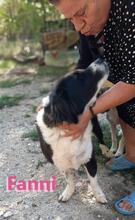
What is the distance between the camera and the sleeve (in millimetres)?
2299

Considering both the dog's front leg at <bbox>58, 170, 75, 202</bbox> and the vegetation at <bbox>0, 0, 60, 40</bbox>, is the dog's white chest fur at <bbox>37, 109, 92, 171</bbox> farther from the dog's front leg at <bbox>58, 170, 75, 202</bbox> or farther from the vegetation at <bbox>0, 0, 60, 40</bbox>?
the vegetation at <bbox>0, 0, 60, 40</bbox>

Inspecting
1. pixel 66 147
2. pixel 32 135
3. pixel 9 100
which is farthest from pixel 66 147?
pixel 9 100

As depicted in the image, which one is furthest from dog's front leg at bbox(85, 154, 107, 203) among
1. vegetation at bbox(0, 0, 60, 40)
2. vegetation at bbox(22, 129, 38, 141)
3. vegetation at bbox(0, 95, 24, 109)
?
vegetation at bbox(0, 0, 60, 40)

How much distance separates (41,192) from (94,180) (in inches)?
16.6

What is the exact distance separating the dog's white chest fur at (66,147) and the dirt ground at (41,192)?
29 centimetres

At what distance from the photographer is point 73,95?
2.34 m

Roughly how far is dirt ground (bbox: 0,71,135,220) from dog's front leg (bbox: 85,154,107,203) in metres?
0.05

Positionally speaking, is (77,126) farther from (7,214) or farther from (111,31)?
(7,214)

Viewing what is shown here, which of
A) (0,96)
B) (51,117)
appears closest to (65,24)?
(0,96)

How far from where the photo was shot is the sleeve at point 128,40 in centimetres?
230

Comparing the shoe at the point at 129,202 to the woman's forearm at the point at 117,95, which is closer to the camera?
the woman's forearm at the point at 117,95

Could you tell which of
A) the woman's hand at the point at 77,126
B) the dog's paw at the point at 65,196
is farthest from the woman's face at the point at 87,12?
the dog's paw at the point at 65,196

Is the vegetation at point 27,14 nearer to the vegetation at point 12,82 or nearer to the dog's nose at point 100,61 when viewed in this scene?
the vegetation at point 12,82

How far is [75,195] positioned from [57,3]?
53.6 inches
